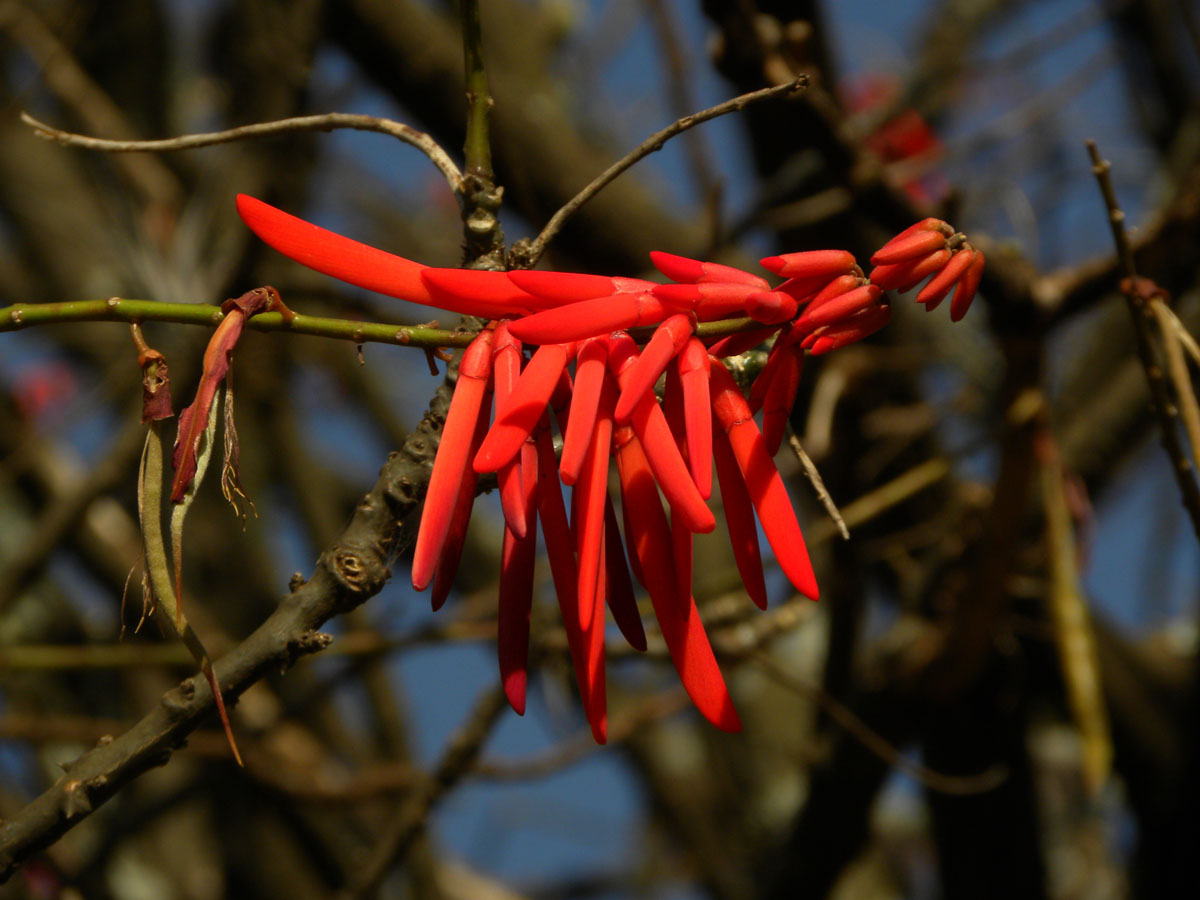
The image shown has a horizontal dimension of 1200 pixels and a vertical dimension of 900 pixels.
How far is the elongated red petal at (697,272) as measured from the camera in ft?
1.65

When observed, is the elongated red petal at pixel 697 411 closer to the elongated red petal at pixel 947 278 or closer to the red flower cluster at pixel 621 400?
the red flower cluster at pixel 621 400

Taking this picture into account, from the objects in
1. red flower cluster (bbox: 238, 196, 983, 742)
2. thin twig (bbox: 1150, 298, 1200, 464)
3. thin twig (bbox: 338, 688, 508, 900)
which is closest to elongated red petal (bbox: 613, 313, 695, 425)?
red flower cluster (bbox: 238, 196, 983, 742)

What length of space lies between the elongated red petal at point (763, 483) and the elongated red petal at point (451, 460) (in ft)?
0.39

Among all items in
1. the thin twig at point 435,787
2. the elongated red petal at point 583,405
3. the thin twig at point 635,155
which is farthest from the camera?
the thin twig at point 435,787

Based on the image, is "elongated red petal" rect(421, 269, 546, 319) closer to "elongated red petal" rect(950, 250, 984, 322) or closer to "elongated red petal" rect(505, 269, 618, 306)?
"elongated red petal" rect(505, 269, 618, 306)

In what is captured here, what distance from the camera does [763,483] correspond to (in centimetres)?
51

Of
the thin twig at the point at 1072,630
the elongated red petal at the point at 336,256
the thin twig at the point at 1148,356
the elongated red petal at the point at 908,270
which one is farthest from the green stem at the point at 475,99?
the thin twig at the point at 1072,630

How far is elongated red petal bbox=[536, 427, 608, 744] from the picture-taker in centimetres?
49

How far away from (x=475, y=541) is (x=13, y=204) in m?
1.21

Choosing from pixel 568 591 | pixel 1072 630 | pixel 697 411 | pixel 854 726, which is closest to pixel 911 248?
pixel 697 411

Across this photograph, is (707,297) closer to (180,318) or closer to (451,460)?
(451,460)

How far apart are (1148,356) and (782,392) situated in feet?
1.14

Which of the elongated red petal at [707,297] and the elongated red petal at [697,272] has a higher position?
the elongated red petal at [697,272]

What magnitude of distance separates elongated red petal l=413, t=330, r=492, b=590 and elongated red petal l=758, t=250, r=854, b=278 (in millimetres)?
147
